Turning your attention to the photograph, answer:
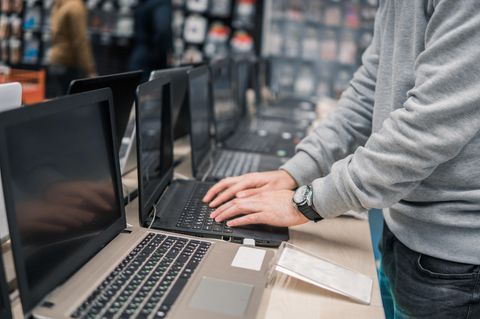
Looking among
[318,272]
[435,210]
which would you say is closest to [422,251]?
[435,210]

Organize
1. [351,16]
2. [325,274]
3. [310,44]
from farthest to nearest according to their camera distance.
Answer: [310,44], [351,16], [325,274]

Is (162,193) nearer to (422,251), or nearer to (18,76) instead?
(422,251)

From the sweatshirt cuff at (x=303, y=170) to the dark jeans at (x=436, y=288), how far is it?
32 cm

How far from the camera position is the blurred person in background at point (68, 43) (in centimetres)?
385

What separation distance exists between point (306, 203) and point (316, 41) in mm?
4564

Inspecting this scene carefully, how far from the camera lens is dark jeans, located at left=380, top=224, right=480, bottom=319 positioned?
0.93 meters

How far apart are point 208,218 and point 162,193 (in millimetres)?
224

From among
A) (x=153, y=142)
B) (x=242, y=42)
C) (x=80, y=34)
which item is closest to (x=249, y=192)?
(x=153, y=142)

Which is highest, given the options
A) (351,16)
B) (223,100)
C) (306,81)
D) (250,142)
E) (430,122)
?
(351,16)

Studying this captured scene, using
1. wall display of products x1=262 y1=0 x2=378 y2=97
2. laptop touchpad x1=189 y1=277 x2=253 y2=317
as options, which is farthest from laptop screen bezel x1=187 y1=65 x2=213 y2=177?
wall display of products x1=262 y1=0 x2=378 y2=97

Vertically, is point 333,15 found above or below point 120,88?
above

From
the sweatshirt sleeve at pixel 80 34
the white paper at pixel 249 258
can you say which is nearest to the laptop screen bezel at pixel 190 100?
the white paper at pixel 249 258

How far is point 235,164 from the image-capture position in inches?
69.8

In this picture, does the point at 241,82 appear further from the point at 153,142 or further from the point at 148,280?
the point at 148,280
